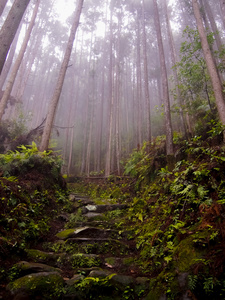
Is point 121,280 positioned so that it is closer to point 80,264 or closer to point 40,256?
point 80,264

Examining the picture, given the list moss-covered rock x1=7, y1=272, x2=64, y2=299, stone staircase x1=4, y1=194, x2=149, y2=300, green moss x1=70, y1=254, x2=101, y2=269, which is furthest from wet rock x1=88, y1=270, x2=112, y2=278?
moss-covered rock x1=7, y1=272, x2=64, y2=299

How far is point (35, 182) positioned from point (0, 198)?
239 cm

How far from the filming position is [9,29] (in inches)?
216

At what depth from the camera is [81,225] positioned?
19.7 ft

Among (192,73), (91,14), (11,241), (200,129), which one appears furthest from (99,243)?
(91,14)

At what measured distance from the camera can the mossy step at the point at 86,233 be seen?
5070 millimetres

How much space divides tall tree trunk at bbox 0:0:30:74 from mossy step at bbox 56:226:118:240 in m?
4.98

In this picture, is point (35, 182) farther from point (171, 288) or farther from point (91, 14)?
point (91, 14)

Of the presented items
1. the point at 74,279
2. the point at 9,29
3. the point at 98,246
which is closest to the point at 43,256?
the point at 74,279

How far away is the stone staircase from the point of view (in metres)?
2.97

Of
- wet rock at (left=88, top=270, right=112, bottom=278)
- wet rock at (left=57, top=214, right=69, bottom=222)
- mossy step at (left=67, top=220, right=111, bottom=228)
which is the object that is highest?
wet rock at (left=57, top=214, right=69, bottom=222)

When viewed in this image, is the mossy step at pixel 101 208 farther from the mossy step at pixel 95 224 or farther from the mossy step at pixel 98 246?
the mossy step at pixel 98 246

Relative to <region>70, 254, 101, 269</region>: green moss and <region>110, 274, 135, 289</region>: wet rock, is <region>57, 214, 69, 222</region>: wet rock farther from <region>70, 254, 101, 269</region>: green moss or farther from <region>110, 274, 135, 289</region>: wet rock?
<region>110, 274, 135, 289</region>: wet rock

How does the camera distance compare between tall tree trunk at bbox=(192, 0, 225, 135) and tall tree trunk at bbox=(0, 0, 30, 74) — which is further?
tall tree trunk at bbox=(192, 0, 225, 135)
